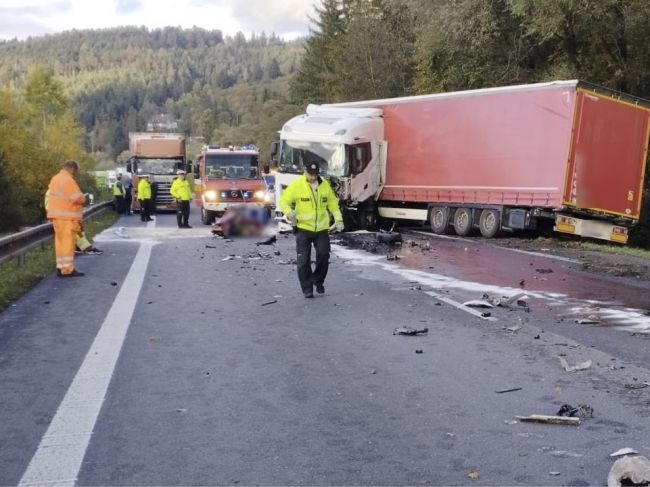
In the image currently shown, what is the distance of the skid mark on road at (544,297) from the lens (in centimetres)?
873

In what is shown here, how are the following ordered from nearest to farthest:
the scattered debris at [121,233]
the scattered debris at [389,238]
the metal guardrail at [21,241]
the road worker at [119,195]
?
the metal guardrail at [21,241], the scattered debris at [389,238], the scattered debris at [121,233], the road worker at [119,195]

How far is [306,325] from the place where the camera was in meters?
8.38

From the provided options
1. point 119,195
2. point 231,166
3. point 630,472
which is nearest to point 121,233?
point 231,166

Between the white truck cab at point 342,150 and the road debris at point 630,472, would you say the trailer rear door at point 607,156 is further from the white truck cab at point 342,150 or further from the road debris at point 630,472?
the road debris at point 630,472

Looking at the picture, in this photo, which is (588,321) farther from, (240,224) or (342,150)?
(342,150)

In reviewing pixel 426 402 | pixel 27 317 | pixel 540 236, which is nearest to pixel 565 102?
pixel 540 236

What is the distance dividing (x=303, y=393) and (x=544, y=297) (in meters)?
5.64

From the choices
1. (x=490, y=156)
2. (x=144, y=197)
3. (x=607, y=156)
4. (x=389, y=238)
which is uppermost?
(x=607, y=156)

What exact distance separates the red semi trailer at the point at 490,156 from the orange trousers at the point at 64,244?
35.4 feet

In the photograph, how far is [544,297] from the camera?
34.4ft

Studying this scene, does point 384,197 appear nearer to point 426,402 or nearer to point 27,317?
point 27,317

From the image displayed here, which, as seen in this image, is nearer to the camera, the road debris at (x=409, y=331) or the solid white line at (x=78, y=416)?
the solid white line at (x=78, y=416)

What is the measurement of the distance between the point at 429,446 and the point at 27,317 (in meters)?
5.96

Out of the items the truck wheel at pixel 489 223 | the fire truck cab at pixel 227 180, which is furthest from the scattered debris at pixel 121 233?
the truck wheel at pixel 489 223
